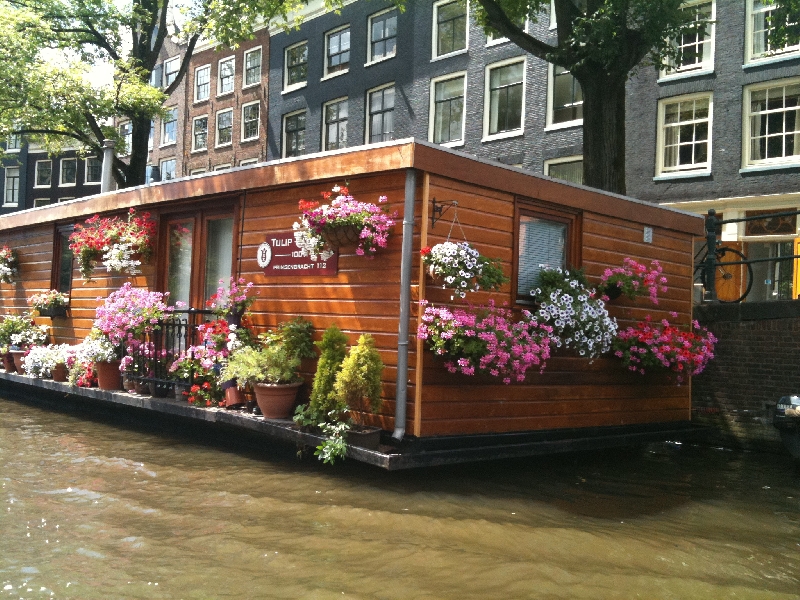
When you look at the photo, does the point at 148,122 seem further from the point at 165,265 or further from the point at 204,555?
the point at 204,555

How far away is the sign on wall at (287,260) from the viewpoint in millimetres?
8250

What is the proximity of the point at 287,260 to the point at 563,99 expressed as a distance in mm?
13339

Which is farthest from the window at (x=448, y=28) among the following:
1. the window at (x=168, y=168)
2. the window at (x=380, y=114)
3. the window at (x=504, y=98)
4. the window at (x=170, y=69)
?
the window at (x=170, y=69)

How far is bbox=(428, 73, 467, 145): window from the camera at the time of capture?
22.8m

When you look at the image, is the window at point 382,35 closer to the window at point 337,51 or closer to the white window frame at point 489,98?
the window at point 337,51

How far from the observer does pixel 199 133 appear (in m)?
32.8

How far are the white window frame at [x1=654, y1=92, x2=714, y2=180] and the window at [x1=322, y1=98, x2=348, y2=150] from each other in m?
10.4

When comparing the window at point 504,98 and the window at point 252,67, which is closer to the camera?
the window at point 504,98

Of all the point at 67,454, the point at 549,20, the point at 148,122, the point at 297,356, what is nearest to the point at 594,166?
the point at 297,356

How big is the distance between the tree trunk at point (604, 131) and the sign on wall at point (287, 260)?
4.97 metres

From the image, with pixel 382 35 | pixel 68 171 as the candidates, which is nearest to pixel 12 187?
pixel 68 171

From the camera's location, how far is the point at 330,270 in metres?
8.20

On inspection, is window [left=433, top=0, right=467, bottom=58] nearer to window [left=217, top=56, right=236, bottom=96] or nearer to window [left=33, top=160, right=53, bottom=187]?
window [left=217, top=56, right=236, bottom=96]

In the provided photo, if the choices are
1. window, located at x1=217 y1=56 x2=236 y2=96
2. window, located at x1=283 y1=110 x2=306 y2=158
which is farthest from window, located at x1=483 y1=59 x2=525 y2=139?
window, located at x1=217 y1=56 x2=236 y2=96
